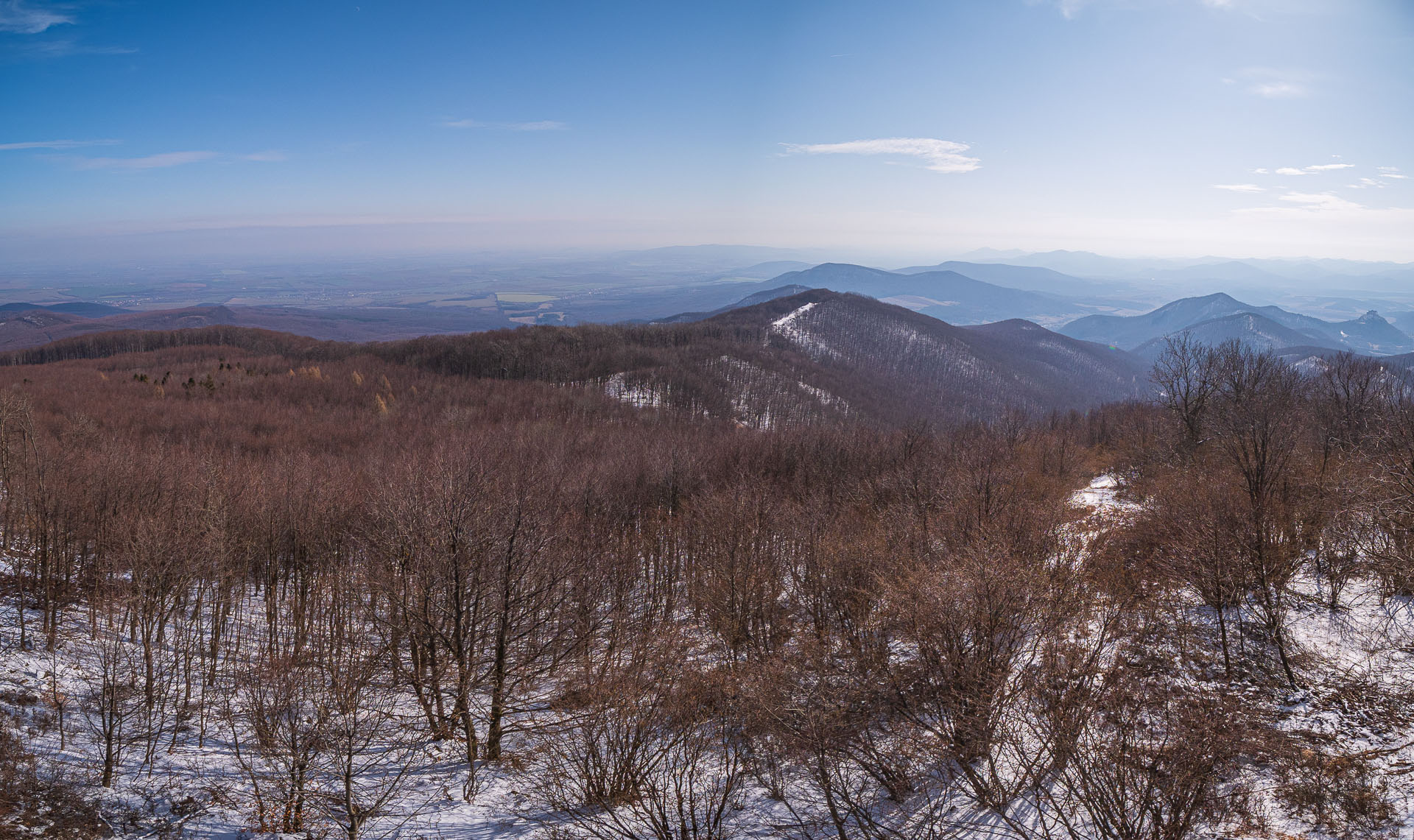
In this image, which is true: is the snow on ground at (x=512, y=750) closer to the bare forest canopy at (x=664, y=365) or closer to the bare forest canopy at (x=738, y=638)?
the bare forest canopy at (x=738, y=638)

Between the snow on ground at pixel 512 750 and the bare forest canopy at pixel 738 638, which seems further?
the snow on ground at pixel 512 750

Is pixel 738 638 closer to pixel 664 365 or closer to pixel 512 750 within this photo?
pixel 512 750

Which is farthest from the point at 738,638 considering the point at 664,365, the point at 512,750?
the point at 664,365

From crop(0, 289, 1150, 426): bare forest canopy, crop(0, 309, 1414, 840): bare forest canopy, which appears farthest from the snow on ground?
crop(0, 289, 1150, 426): bare forest canopy

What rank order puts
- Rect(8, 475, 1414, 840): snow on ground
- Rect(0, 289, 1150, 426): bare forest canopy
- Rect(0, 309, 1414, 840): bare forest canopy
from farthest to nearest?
Rect(0, 289, 1150, 426): bare forest canopy < Rect(8, 475, 1414, 840): snow on ground < Rect(0, 309, 1414, 840): bare forest canopy

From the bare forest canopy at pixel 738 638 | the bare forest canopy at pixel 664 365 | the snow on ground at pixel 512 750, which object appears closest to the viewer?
the bare forest canopy at pixel 738 638

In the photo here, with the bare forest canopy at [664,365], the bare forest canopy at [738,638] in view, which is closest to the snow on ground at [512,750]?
the bare forest canopy at [738,638]

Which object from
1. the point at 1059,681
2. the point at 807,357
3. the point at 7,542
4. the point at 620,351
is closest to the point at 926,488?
the point at 1059,681

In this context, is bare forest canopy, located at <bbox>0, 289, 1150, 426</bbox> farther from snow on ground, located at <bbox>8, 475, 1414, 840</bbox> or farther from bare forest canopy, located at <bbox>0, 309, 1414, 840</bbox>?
snow on ground, located at <bbox>8, 475, 1414, 840</bbox>
